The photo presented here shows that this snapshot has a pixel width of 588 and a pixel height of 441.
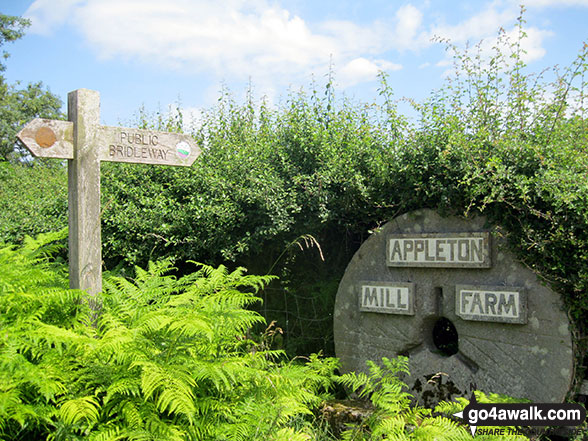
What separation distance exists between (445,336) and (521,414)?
1.47 m

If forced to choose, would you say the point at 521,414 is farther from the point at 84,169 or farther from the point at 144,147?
the point at 84,169

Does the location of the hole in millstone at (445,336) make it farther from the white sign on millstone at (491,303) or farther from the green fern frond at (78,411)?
the green fern frond at (78,411)

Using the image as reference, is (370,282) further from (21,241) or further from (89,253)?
(21,241)

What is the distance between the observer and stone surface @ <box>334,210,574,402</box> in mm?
3672

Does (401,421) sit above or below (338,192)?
below

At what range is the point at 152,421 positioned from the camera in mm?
2861

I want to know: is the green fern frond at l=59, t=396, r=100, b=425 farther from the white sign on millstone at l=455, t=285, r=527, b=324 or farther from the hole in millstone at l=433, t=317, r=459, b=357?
the hole in millstone at l=433, t=317, r=459, b=357

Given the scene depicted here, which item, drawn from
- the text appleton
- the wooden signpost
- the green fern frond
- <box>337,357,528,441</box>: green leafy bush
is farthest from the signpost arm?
the text appleton

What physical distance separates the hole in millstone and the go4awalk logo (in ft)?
3.36

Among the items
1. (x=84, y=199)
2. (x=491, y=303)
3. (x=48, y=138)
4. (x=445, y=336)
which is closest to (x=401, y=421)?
(x=491, y=303)

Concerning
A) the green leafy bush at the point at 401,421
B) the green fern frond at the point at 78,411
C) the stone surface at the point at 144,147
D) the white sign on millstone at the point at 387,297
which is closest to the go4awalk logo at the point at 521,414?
the green leafy bush at the point at 401,421

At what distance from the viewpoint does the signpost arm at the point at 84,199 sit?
386 cm

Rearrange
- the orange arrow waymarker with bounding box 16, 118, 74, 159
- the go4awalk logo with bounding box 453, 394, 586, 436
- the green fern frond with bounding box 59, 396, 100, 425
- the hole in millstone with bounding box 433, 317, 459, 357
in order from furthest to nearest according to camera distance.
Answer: the hole in millstone with bounding box 433, 317, 459, 357 → the orange arrow waymarker with bounding box 16, 118, 74, 159 → the go4awalk logo with bounding box 453, 394, 586, 436 → the green fern frond with bounding box 59, 396, 100, 425

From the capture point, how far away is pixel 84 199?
12.7ft
